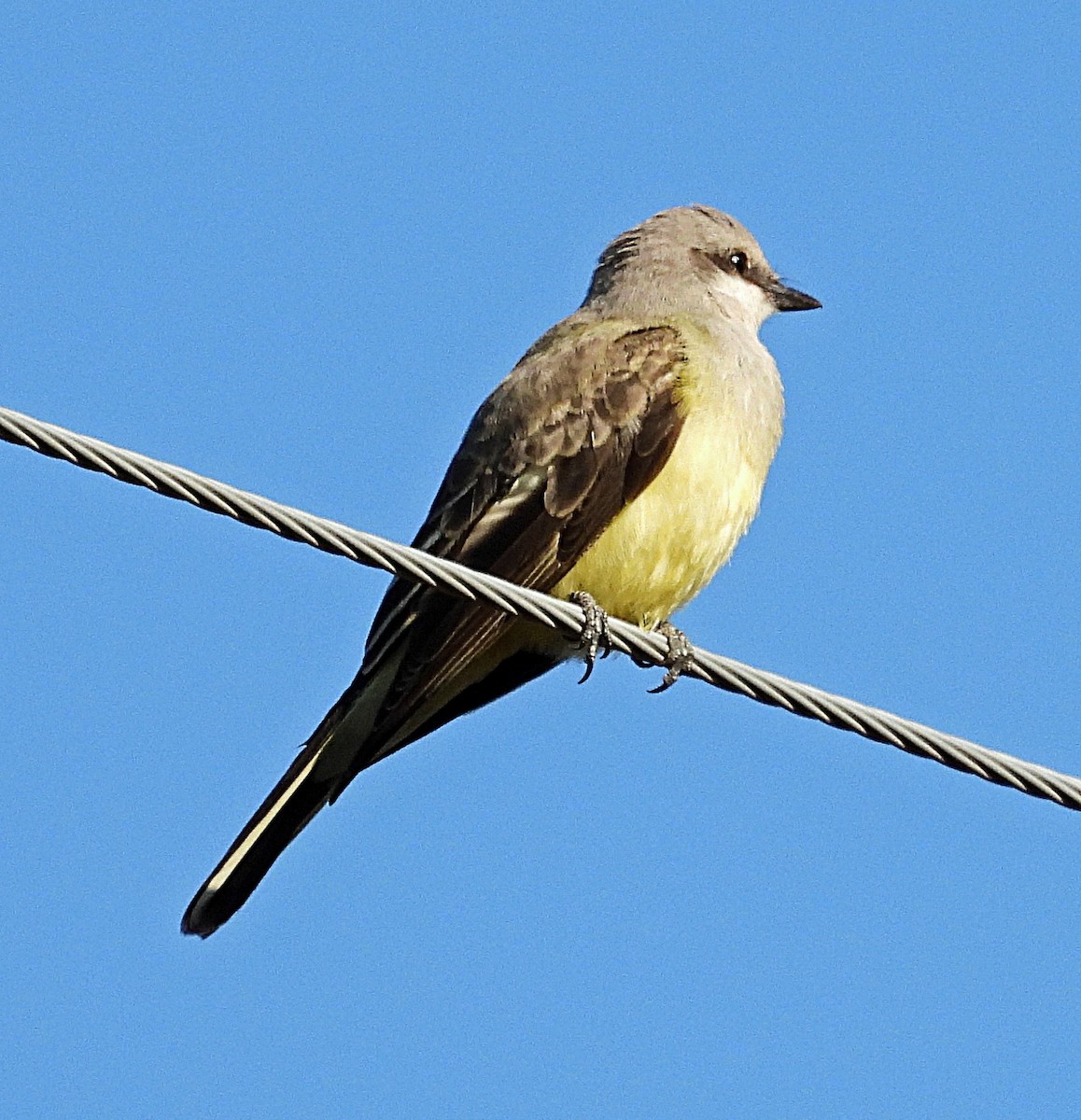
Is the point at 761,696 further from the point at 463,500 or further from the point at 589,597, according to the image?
the point at 463,500

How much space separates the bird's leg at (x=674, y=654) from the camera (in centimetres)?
547

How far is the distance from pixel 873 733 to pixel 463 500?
8.39ft

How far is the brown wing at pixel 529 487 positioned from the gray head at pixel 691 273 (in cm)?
77

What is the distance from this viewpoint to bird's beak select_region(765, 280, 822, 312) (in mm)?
8812

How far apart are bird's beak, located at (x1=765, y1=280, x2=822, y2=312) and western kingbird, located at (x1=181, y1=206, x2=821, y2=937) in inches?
41.5

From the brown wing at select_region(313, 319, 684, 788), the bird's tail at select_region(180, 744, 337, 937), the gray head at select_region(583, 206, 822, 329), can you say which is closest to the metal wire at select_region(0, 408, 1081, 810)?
the brown wing at select_region(313, 319, 684, 788)

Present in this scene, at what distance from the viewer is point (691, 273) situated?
853 cm

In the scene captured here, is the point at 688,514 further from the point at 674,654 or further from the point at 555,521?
the point at 674,654

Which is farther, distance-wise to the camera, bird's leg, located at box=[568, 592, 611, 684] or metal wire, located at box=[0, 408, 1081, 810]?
bird's leg, located at box=[568, 592, 611, 684]

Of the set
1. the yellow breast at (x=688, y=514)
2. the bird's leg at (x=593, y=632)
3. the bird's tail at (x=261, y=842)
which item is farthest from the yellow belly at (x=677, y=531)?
the bird's tail at (x=261, y=842)

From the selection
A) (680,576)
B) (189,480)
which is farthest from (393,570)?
(680,576)

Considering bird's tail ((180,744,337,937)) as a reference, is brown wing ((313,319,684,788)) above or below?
above

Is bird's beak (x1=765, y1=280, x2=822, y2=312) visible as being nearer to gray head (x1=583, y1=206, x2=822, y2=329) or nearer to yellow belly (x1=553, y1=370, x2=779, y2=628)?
gray head (x1=583, y1=206, x2=822, y2=329)

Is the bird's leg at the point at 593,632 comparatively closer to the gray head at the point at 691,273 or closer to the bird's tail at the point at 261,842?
the bird's tail at the point at 261,842
